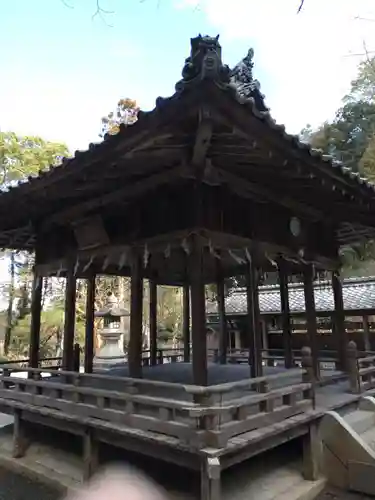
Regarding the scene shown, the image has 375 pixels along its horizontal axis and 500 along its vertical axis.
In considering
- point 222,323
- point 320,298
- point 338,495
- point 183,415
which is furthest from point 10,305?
point 338,495

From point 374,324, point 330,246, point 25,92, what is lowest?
point 374,324

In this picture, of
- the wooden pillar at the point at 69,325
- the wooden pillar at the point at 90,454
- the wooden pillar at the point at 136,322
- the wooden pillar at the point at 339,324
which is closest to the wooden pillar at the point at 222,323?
the wooden pillar at the point at 339,324

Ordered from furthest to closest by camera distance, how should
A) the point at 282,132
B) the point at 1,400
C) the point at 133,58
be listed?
the point at 1,400, the point at 282,132, the point at 133,58

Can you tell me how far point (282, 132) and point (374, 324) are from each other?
65.4 ft

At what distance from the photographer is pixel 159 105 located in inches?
150

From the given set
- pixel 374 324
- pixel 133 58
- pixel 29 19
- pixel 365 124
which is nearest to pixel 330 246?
pixel 133 58

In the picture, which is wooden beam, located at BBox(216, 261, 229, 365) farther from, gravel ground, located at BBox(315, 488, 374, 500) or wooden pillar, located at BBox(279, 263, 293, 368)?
gravel ground, located at BBox(315, 488, 374, 500)

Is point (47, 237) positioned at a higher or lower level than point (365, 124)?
lower

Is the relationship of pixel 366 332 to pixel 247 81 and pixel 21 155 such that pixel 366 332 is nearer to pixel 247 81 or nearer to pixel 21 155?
pixel 247 81

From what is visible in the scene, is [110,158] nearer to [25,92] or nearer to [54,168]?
[54,168]

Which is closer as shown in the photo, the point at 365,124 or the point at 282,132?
the point at 282,132

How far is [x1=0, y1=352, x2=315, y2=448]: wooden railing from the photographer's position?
4613 millimetres

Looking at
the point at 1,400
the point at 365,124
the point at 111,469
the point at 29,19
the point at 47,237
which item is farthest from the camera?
the point at 365,124

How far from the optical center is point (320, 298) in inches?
680
